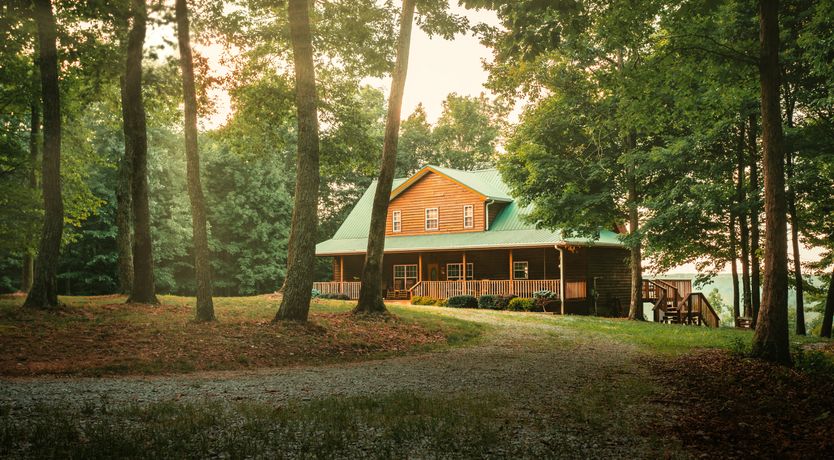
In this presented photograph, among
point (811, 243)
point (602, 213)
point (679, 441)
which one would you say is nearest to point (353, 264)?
point (602, 213)

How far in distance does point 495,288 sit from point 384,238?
12.8 m

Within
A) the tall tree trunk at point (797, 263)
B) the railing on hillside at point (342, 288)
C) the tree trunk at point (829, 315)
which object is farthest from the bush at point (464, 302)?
the tree trunk at point (829, 315)

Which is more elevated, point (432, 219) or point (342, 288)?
point (432, 219)

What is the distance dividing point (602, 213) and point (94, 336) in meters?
19.9

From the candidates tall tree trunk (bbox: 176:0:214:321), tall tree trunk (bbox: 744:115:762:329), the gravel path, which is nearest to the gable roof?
tall tree trunk (bbox: 744:115:762:329)

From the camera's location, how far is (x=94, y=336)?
38.6 ft

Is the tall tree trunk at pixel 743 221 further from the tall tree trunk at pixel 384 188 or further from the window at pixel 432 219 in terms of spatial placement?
the window at pixel 432 219

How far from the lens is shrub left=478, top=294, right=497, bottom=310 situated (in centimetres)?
2792

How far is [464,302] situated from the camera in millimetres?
28516

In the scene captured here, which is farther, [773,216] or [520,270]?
[520,270]

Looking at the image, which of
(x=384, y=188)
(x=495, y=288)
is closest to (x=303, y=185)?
(x=384, y=188)

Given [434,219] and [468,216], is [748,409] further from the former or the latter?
[434,219]

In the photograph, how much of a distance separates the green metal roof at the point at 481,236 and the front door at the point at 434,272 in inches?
72.3

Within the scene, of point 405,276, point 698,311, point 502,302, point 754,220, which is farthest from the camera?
point 405,276
